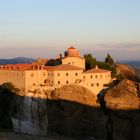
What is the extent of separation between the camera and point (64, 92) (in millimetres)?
61188

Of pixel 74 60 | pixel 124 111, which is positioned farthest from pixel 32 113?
Result: pixel 124 111

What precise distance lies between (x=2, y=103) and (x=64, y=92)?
29.2 feet

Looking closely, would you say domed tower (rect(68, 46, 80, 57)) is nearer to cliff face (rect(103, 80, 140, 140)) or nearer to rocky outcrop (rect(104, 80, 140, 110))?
cliff face (rect(103, 80, 140, 140))

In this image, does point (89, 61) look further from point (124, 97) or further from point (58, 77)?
point (124, 97)

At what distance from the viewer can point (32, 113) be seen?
6316cm

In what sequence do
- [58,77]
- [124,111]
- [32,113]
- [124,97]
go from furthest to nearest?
[58,77]
[32,113]
[124,97]
[124,111]

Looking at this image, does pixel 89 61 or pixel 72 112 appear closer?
pixel 72 112

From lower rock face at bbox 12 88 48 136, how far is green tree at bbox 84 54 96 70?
12.7m

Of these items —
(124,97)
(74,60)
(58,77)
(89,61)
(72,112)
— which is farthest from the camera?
(89,61)

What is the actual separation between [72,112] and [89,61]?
14171 mm

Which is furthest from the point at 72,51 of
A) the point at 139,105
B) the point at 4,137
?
the point at 4,137

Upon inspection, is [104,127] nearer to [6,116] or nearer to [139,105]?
[139,105]

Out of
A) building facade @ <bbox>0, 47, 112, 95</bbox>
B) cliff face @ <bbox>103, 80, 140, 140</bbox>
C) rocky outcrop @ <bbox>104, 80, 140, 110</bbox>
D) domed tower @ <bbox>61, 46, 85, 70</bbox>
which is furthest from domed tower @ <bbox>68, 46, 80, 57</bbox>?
rocky outcrop @ <bbox>104, 80, 140, 110</bbox>

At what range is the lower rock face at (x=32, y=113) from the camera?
61.7 m
